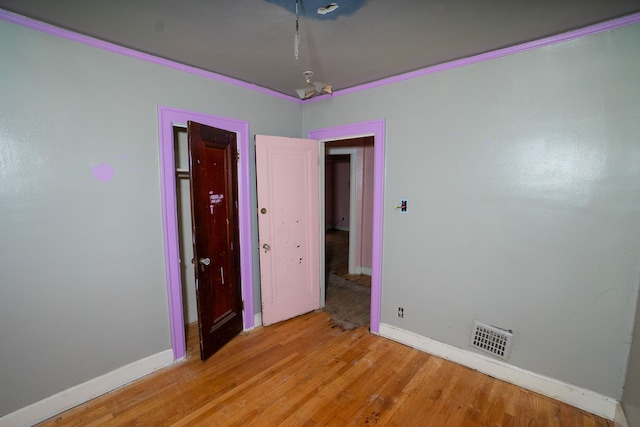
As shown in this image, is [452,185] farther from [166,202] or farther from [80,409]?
[80,409]

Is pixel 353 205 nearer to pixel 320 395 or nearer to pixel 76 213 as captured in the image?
pixel 320 395

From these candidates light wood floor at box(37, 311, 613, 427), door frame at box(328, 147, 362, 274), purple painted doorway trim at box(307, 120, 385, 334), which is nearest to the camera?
light wood floor at box(37, 311, 613, 427)

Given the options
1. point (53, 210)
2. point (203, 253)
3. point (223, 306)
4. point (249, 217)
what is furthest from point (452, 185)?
point (53, 210)

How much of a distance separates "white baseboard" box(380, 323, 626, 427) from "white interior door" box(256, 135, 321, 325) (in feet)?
3.71

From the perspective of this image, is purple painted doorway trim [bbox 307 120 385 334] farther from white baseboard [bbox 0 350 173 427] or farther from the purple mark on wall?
the purple mark on wall

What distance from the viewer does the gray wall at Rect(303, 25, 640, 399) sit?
5.75 ft

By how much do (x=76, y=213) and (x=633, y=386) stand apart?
3713mm

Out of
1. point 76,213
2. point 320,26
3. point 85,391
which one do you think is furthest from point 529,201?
point 85,391

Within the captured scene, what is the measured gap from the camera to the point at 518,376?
2121mm

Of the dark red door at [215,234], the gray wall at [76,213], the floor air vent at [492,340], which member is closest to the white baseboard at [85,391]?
the gray wall at [76,213]

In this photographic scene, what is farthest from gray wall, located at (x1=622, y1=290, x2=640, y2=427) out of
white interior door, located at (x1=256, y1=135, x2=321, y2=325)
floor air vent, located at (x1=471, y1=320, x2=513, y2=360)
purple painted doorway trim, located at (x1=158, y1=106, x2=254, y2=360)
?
purple painted doorway trim, located at (x1=158, y1=106, x2=254, y2=360)

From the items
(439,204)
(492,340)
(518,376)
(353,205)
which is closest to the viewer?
(518,376)

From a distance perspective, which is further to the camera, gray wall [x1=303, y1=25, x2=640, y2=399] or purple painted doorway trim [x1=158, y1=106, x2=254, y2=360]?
purple painted doorway trim [x1=158, y1=106, x2=254, y2=360]

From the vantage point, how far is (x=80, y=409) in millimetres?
1903
